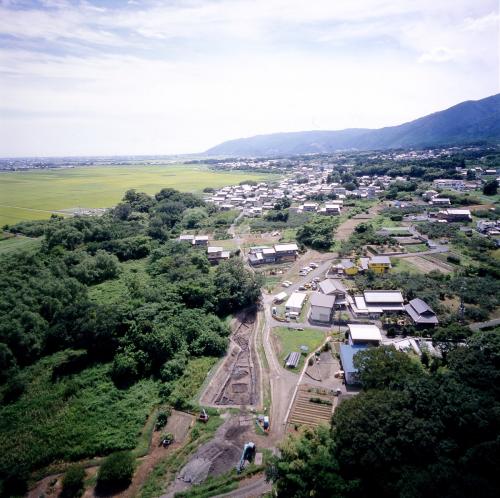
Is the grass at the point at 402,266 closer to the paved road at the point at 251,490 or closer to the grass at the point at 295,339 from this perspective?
the grass at the point at 295,339

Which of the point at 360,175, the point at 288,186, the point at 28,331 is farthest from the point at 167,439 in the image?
the point at 360,175

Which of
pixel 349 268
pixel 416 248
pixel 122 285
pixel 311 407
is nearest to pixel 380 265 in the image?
pixel 349 268

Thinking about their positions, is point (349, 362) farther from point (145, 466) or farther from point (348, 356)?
point (145, 466)

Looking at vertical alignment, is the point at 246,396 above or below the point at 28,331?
below

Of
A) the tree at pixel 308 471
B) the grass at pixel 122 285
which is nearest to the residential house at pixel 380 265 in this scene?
the tree at pixel 308 471

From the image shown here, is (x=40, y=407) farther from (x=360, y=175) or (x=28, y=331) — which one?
(x=360, y=175)
